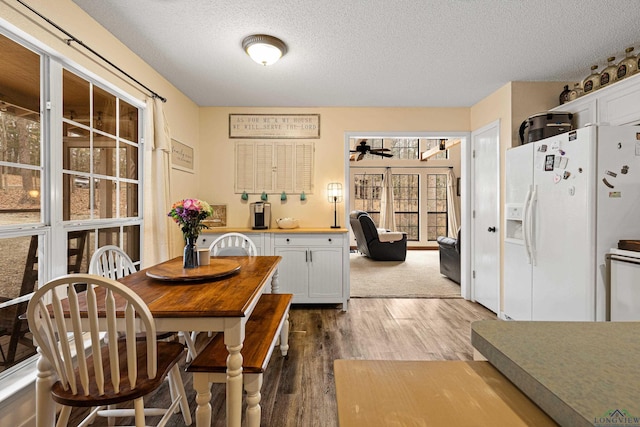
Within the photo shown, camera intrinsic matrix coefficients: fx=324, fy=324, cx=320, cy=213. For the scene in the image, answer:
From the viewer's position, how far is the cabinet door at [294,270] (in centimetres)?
374

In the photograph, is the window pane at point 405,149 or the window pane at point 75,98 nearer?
the window pane at point 75,98

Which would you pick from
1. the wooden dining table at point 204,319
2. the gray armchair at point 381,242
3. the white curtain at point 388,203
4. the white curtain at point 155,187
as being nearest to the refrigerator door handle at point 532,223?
the wooden dining table at point 204,319

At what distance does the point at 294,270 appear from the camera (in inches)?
147

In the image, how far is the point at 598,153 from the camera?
7.20 feet

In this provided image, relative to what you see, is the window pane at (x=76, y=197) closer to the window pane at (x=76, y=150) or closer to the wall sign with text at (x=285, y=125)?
the window pane at (x=76, y=150)

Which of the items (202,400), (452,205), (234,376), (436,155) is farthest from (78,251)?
(436,155)

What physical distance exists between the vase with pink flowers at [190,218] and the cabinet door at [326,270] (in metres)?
1.81

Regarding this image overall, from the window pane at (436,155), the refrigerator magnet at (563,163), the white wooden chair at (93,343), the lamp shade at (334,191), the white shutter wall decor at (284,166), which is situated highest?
the window pane at (436,155)

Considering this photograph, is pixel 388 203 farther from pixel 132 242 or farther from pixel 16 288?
pixel 16 288

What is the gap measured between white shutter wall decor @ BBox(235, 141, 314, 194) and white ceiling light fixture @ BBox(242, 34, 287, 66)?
1.61m

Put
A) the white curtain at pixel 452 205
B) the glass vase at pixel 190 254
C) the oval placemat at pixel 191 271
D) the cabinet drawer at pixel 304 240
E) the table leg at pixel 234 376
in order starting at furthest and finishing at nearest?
the white curtain at pixel 452 205 < the cabinet drawer at pixel 304 240 < the glass vase at pixel 190 254 < the oval placemat at pixel 191 271 < the table leg at pixel 234 376

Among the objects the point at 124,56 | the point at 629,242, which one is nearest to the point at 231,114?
the point at 124,56

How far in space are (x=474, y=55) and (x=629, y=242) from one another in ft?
5.88

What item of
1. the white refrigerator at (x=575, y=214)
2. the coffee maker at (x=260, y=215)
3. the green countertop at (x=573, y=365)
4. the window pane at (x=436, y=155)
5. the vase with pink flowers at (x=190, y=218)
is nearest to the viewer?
the green countertop at (x=573, y=365)
